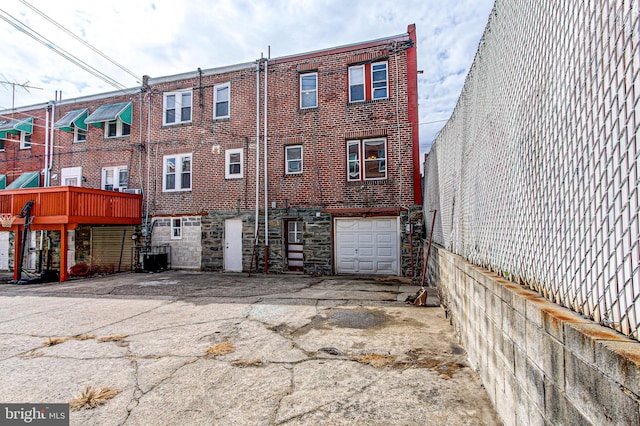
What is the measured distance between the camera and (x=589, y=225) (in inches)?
62.9

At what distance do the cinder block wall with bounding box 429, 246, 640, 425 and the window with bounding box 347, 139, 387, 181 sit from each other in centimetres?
849

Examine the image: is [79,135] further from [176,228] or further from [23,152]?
[176,228]

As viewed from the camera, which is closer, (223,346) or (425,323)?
(223,346)

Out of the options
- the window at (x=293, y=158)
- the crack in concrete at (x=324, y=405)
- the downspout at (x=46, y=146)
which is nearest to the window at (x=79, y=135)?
the downspout at (x=46, y=146)

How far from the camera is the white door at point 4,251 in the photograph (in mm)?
16906

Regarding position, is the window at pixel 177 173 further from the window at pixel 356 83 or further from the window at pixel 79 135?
the window at pixel 356 83

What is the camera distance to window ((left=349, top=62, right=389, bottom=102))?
1178 centimetres

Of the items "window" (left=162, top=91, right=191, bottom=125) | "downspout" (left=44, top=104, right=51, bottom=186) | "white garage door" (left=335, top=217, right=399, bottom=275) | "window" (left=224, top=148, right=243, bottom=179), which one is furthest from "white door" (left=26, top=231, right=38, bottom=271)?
"white garage door" (left=335, top=217, right=399, bottom=275)

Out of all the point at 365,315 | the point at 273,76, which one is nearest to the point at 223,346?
the point at 365,315

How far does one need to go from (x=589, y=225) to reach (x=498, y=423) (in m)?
1.93

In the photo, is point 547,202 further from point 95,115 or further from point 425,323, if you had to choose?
point 95,115

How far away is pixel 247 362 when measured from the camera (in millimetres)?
3988

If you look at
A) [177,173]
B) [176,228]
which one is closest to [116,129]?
[177,173]

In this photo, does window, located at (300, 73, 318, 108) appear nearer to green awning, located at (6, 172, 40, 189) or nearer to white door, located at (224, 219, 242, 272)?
white door, located at (224, 219, 242, 272)
